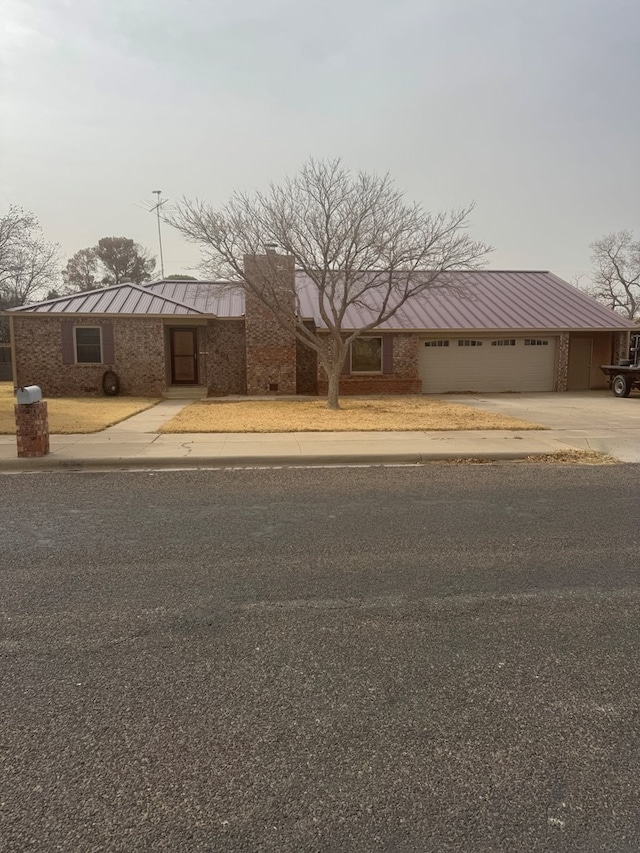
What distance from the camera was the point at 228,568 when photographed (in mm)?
4570

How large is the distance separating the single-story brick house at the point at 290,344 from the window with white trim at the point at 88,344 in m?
0.03

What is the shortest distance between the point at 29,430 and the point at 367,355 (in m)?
15.5

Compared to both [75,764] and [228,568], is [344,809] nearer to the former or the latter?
[75,764]

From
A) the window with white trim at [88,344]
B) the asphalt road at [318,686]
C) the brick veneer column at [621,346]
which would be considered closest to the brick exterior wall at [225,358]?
the window with white trim at [88,344]

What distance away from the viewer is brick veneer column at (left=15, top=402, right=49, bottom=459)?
893 cm

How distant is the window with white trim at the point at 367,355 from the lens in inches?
893

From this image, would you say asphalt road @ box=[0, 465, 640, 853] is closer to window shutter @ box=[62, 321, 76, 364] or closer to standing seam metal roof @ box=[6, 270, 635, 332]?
window shutter @ box=[62, 321, 76, 364]

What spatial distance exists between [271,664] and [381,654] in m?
0.60

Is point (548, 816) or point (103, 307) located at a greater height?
point (103, 307)

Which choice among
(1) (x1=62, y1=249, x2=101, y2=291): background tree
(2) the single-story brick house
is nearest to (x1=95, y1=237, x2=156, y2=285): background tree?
(1) (x1=62, y1=249, x2=101, y2=291): background tree

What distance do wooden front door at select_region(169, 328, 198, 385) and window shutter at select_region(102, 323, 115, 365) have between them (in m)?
2.24

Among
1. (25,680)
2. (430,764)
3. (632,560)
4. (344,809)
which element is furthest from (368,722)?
(632,560)

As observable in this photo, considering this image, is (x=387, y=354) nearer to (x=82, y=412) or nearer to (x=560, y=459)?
(x=82, y=412)

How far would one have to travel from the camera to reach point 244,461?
29.9ft
